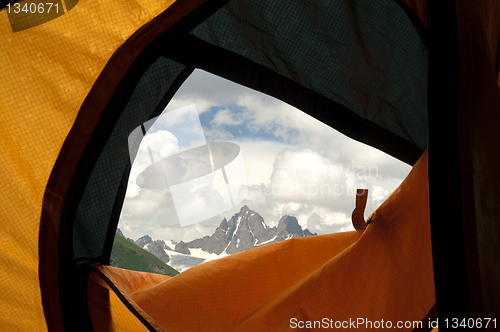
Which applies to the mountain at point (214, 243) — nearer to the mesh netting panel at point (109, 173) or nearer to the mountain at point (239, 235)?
the mountain at point (239, 235)

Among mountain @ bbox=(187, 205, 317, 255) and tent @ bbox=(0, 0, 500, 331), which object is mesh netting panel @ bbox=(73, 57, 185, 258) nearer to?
tent @ bbox=(0, 0, 500, 331)

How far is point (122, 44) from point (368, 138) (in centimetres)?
62

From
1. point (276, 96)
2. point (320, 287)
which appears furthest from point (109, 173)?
point (320, 287)

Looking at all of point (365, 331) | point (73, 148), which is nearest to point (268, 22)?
point (73, 148)

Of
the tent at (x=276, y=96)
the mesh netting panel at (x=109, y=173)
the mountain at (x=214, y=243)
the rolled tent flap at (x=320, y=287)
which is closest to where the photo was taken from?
the tent at (x=276, y=96)

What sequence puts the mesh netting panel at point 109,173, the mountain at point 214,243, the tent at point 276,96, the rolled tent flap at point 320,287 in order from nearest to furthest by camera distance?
the tent at point 276,96 → the mesh netting panel at point 109,173 → the rolled tent flap at point 320,287 → the mountain at point 214,243

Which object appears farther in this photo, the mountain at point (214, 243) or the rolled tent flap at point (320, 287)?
the mountain at point (214, 243)

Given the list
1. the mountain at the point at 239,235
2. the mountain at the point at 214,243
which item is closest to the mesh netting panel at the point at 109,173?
the mountain at the point at 214,243

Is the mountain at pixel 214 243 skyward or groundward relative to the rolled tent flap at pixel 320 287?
skyward

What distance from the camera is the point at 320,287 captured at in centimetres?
85

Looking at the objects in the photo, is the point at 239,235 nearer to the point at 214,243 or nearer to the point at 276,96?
the point at 214,243

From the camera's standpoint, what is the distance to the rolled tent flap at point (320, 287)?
780 mm

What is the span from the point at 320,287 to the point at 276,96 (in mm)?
519

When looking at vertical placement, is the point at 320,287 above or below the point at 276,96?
below
